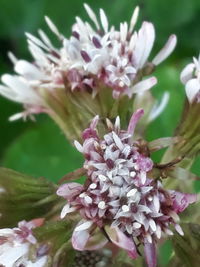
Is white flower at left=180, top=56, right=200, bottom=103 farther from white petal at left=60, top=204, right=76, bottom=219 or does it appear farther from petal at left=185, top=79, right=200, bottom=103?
white petal at left=60, top=204, right=76, bottom=219

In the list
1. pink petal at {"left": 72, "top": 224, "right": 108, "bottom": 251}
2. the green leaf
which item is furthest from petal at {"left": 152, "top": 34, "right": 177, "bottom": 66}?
the green leaf

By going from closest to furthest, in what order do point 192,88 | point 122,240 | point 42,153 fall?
point 122,240 < point 192,88 < point 42,153

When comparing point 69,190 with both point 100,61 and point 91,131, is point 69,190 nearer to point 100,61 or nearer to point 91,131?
point 91,131

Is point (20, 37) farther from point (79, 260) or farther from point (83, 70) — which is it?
point (79, 260)

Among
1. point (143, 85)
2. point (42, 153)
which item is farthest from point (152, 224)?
point (42, 153)

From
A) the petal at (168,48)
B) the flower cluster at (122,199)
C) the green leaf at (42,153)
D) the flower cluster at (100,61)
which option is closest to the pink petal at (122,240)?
the flower cluster at (122,199)

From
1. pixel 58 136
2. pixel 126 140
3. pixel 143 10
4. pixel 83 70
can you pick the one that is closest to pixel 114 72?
pixel 83 70

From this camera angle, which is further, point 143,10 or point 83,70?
point 143,10
